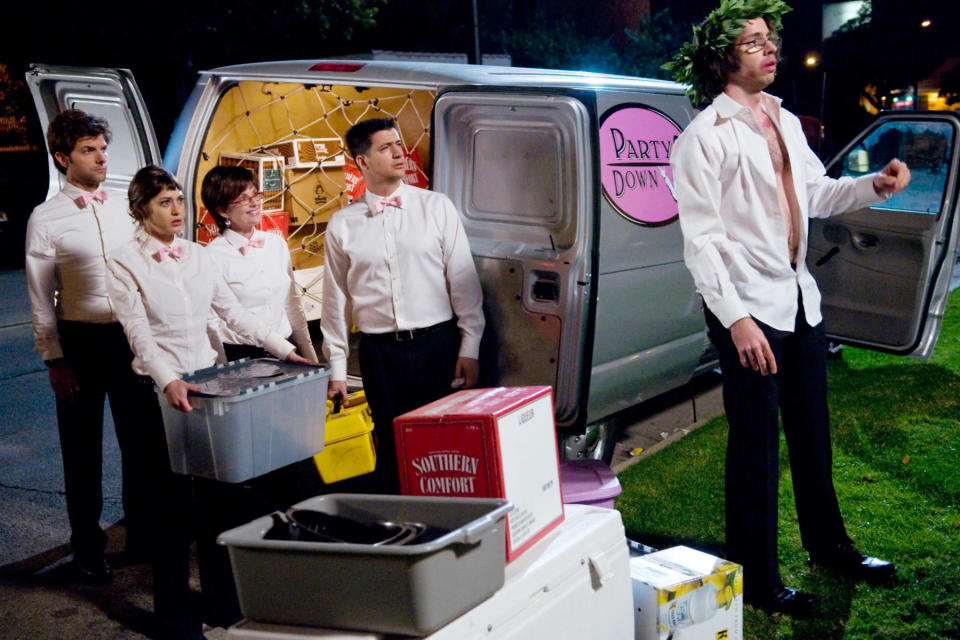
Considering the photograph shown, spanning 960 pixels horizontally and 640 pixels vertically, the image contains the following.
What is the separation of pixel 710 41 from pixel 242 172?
2.00m

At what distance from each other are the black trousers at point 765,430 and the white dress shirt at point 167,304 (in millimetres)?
1755

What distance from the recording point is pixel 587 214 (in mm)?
3812

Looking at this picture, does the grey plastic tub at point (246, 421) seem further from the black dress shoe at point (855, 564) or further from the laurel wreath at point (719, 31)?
the black dress shoe at point (855, 564)

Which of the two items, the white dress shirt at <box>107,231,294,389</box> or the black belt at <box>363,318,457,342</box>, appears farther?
the black belt at <box>363,318,457,342</box>

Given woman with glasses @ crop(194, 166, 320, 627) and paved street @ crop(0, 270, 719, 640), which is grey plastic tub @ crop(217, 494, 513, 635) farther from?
paved street @ crop(0, 270, 719, 640)

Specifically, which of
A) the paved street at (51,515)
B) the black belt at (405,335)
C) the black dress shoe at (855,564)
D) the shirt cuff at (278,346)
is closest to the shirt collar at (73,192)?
the shirt cuff at (278,346)

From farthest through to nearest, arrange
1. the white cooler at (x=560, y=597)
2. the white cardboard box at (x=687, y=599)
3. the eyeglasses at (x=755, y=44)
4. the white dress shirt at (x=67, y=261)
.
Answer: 1. the white dress shirt at (x=67, y=261)
2. the eyeglasses at (x=755, y=44)
3. the white cardboard box at (x=687, y=599)
4. the white cooler at (x=560, y=597)

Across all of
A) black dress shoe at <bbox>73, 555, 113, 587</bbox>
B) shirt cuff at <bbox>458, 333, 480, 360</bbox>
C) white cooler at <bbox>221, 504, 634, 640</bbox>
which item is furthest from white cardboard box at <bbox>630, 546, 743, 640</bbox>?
black dress shoe at <bbox>73, 555, 113, 587</bbox>

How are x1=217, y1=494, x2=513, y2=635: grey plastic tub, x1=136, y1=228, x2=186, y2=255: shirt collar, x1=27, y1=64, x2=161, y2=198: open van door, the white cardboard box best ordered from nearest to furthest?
x1=217, y1=494, x2=513, y2=635: grey plastic tub → the white cardboard box → x1=136, y1=228, x2=186, y2=255: shirt collar → x1=27, y1=64, x2=161, y2=198: open van door

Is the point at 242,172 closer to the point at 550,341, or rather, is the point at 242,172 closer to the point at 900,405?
the point at 550,341

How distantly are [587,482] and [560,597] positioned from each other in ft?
3.66

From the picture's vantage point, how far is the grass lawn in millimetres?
3291

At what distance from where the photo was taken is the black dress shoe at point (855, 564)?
3.49 m

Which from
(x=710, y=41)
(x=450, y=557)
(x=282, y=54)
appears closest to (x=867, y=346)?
(x=710, y=41)
